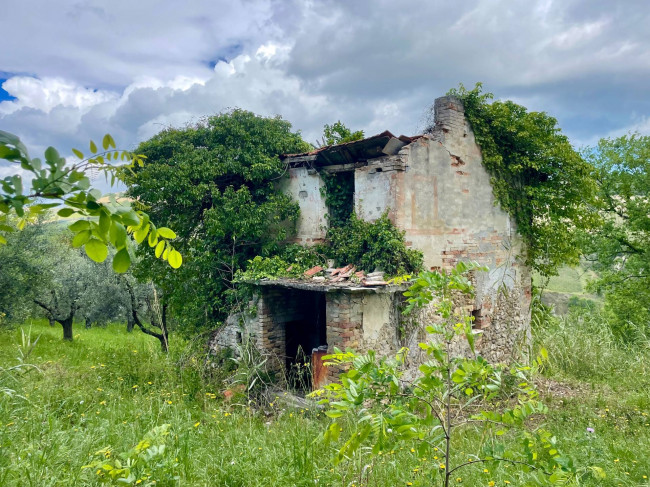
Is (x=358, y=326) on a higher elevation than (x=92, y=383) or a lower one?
higher

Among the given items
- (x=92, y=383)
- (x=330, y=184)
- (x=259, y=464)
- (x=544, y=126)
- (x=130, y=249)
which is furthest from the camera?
(x=544, y=126)

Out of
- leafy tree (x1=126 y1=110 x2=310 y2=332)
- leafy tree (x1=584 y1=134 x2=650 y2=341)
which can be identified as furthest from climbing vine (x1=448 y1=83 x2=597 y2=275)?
leafy tree (x1=584 y1=134 x2=650 y2=341)

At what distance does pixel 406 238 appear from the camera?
319 inches

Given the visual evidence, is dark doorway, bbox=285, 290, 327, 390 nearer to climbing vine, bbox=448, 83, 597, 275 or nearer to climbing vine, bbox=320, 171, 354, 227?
climbing vine, bbox=320, 171, 354, 227

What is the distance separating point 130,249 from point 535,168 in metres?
10.5

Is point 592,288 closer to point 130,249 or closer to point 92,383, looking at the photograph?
point 92,383

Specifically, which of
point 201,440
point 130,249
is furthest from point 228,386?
point 130,249

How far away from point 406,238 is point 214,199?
413 centimetres

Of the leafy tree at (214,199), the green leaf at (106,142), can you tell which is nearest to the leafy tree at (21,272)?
the leafy tree at (214,199)

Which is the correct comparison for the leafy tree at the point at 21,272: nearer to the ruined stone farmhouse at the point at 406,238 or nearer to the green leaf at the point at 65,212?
the ruined stone farmhouse at the point at 406,238

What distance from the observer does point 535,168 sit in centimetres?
1002

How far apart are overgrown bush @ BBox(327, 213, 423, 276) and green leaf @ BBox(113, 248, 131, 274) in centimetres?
648

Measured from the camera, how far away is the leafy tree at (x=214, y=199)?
9133mm

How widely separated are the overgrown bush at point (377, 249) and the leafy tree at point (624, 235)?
1316cm
